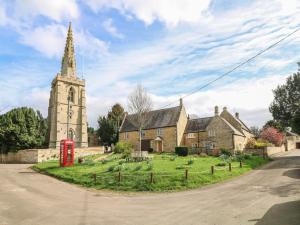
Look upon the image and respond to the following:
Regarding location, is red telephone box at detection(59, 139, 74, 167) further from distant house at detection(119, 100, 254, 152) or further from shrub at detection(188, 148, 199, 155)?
distant house at detection(119, 100, 254, 152)

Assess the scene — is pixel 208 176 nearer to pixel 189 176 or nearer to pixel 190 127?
pixel 189 176

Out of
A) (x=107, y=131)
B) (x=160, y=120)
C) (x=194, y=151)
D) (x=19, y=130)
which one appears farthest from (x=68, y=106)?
(x=194, y=151)

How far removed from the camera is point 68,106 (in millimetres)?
60688

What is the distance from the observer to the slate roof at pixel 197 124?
168 ft

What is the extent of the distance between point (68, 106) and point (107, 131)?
419 inches

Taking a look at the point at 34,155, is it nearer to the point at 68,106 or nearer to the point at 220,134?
the point at 68,106

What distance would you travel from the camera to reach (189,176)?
2108 centimetres

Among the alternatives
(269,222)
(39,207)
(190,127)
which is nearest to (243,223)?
(269,222)

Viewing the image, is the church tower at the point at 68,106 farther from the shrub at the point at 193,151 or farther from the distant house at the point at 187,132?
the shrub at the point at 193,151

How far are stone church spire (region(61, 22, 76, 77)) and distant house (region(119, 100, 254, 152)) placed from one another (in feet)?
63.6

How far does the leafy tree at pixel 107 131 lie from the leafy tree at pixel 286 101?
36.8 meters

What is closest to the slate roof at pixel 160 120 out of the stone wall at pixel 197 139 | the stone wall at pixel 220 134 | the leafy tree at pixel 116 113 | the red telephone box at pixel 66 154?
the stone wall at pixel 197 139

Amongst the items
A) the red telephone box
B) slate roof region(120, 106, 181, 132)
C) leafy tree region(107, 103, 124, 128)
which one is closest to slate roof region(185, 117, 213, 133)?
slate roof region(120, 106, 181, 132)

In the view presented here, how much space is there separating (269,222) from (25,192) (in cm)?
1499
